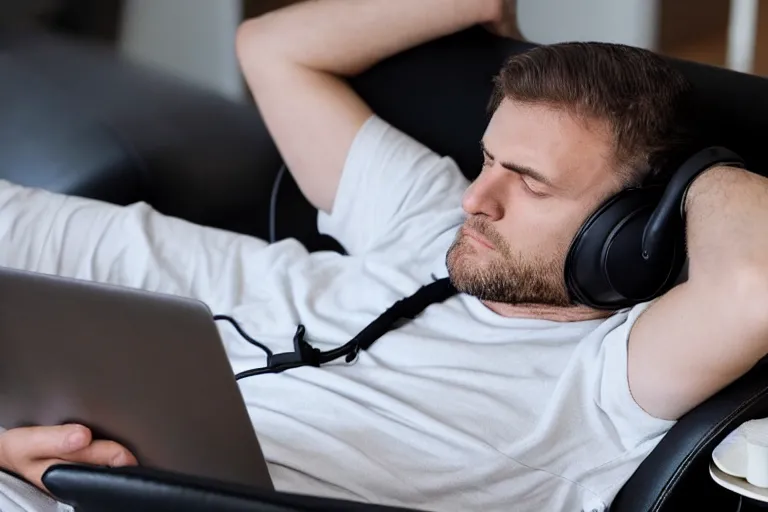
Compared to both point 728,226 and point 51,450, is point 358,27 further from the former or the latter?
point 51,450

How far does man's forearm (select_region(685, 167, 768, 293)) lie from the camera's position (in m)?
1.13

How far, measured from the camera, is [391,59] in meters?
1.77

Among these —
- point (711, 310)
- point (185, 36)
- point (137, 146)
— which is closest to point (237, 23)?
point (185, 36)

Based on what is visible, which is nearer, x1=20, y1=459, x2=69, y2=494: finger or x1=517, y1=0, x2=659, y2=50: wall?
x1=20, y1=459, x2=69, y2=494: finger

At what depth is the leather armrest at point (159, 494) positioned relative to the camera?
0.91 m

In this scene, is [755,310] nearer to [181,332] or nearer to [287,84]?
[181,332]

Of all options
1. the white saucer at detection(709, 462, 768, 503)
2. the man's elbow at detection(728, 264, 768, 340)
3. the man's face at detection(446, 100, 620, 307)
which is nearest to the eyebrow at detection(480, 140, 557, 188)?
the man's face at detection(446, 100, 620, 307)

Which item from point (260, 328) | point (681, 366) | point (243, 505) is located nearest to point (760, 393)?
point (681, 366)

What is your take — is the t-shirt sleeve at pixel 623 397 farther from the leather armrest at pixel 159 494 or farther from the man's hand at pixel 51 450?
the man's hand at pixel 51 450

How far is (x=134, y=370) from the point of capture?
3.46 feet

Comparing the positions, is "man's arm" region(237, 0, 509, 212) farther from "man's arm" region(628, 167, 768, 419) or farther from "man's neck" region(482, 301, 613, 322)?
"man's arm" region(628, 167, 768, 419)

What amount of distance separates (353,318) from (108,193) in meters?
0.62

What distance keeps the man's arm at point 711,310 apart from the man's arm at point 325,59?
2.08 ft

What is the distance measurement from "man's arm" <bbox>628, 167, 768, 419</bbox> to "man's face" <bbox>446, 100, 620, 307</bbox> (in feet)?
0.58
